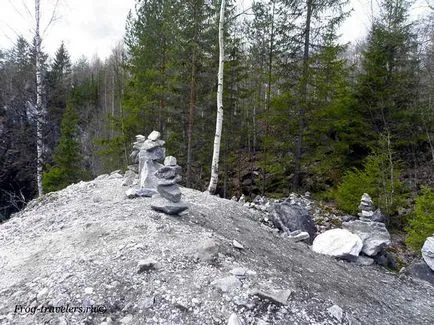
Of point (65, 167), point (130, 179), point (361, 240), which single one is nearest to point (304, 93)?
point (361, 240)

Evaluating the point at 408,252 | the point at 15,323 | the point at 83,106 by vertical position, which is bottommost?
the point at 408,252

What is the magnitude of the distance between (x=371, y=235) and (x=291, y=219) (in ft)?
5.76

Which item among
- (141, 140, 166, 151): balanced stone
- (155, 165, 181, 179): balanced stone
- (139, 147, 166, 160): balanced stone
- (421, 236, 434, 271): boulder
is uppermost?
(141, 140, 166, 151): balanced stone

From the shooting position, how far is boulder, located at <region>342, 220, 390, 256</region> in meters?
6.56

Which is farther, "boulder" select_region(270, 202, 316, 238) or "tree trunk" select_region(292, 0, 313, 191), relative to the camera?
"tree trunk" select_region(292, 0, 313, 191)

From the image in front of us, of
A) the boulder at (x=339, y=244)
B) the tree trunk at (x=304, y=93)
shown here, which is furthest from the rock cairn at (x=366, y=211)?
the tree trunk at (x=304, y=93)

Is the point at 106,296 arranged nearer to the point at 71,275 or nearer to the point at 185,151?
the point at 71,275

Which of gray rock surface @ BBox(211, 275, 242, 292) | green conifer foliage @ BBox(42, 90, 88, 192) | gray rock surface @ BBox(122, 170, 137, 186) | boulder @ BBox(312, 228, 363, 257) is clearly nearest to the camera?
gray rock surface @ BBox(211, 275, 242, 292)

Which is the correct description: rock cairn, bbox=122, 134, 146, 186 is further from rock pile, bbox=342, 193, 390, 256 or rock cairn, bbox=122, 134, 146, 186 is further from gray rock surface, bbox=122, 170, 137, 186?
rock pile, bbox=342, 193, 390, 256

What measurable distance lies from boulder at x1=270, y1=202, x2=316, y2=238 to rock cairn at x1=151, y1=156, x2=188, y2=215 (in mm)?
2826

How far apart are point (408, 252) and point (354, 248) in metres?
3.17

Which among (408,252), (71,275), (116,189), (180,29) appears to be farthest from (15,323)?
(180,29)

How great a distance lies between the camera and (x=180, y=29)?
13.9 meters

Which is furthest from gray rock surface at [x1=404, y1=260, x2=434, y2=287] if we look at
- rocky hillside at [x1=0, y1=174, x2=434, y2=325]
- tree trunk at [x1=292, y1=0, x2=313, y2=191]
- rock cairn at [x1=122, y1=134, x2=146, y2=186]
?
tree trunk at [x1=292, y1=0, x2=313, y2=191]
